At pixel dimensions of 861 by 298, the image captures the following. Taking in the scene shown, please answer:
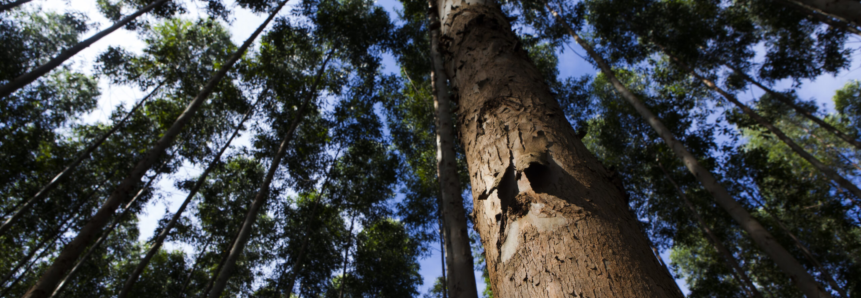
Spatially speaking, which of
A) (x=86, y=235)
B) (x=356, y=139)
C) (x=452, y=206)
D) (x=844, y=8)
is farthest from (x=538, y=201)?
(x=356, y=139)

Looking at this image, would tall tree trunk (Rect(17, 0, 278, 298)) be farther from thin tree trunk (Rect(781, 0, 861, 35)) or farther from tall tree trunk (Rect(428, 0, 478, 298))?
thin tree trunk (Rect(781, 0, 861, 35))

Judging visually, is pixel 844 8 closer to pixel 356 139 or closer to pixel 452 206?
pixel 452 206

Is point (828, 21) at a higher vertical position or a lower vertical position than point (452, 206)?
higher

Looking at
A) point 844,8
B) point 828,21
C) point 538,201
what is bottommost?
point 538,201

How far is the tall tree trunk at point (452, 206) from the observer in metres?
2.52

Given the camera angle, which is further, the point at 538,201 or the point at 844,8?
the point at 844,8

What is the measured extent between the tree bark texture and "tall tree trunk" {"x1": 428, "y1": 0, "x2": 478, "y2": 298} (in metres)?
1.57

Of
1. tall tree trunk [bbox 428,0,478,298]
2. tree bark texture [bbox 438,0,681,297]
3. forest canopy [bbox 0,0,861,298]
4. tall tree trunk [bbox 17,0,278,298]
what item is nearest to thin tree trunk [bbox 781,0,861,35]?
forest canopy [bbox 0,0,861,298]

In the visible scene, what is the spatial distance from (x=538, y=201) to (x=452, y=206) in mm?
2310

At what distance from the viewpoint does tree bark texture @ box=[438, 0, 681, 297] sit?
0.48 m

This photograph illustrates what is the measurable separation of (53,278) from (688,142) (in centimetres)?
1156

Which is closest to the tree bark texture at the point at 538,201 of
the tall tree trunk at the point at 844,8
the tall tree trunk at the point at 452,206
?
the tall tree trunk at the point at 452,206

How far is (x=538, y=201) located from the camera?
2.01 feet

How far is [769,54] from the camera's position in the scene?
8.79 m
